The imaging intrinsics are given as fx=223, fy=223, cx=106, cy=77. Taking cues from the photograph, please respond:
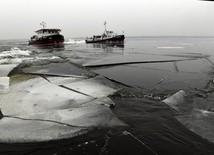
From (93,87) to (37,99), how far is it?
202 cm

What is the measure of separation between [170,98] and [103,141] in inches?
123

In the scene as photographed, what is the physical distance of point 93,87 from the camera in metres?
7.53

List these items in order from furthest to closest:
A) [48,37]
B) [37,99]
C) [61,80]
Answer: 1. [48,37]
2. [61,80]
3. [37,99]

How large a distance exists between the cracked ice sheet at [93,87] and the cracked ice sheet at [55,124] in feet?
4.64

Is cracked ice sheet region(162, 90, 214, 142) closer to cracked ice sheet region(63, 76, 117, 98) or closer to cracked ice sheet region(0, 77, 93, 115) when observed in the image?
cracked ice sheet region(63, 76, 117, 98)

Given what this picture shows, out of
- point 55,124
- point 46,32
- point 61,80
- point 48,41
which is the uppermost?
point 46,32

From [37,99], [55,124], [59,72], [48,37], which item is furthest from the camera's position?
[48,37]

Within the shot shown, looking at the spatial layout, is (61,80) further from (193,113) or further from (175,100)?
(193,113)

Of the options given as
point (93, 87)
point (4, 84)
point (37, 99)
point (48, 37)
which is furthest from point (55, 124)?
point (48, 37)

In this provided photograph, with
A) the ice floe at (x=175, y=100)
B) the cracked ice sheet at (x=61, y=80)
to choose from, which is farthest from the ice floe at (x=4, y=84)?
the ice floe at (x=175, y=100)

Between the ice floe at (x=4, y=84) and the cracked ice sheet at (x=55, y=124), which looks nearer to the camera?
the cracked ice sheet at (x=55, y=124)

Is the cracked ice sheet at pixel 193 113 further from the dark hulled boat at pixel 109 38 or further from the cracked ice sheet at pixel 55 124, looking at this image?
the dark hulled boat at pixel 109 38

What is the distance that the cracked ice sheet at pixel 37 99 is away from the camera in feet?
18.1

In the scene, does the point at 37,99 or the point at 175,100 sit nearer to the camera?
the point at 37,99
